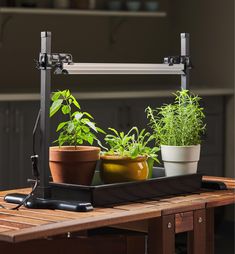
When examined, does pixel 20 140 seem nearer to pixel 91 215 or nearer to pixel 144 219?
pixel 144 219

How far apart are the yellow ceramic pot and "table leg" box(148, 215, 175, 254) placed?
0.22m

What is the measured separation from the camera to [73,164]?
2572 millimetres

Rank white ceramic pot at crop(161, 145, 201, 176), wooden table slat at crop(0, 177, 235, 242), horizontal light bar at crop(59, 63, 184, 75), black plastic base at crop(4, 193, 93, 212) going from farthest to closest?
white ceramic pot at crop(161, 145, 201, 176) < horizontal light bar at crop(59, 63, 184, 75) < black plastic base at crop(4, 193, 93, 212) < wooden table slat at crop(0, 177, 235, 242)

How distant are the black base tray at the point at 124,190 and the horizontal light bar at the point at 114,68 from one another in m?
0.37

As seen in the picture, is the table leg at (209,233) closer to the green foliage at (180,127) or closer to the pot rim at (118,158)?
the green foliage at (180,127)

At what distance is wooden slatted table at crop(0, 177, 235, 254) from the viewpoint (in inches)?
85.4

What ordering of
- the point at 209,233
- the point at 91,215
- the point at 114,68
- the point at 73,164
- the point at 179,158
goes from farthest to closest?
the point at 209,233
the point at 179,158
the point at 114,68
the point at 73,164
the point at 91,215

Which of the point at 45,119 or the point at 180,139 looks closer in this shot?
the point at 45,119

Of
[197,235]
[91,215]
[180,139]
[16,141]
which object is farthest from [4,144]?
[91,215]

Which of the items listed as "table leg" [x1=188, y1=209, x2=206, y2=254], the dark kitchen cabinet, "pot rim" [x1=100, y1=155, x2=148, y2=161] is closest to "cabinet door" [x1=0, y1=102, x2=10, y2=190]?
the dark kitchen cabinet

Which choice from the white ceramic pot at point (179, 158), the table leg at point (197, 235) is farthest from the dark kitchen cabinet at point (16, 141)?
the table leg at point (197, 235)

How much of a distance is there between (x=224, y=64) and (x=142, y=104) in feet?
3.26

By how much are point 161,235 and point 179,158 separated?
0.45 meters

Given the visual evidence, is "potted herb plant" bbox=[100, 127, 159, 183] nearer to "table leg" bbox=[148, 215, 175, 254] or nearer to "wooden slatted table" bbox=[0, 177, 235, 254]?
"wooden slatted table" bbox=[0, 177, 235, 254]
